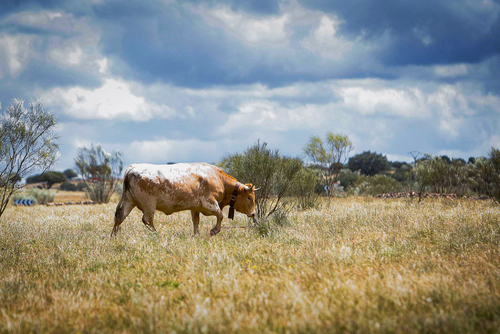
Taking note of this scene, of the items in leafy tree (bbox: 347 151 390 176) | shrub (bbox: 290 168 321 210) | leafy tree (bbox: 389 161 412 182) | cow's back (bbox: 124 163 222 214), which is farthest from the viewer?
leafy tree (bbox: 347 151 390 176)

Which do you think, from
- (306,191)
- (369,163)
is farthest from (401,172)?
(306,191)

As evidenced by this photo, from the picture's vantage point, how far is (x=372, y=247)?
675cm

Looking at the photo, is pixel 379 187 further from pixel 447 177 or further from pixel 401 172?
pixel 401 172

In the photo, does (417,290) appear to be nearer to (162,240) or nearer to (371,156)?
(162,240)

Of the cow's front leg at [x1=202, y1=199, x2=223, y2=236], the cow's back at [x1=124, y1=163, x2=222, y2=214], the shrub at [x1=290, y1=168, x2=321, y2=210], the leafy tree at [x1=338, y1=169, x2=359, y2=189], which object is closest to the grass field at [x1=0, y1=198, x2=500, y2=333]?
the cow's front leg at [x1=202, y1=199, x2=223, y2=236]

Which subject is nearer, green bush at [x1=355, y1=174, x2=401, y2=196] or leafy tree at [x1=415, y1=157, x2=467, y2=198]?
leafy tree at [x1=415, y1=157, x2=467, y2=198]

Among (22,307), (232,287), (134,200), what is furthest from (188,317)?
(134,200)

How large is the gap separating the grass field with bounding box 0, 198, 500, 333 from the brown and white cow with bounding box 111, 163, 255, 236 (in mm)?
791

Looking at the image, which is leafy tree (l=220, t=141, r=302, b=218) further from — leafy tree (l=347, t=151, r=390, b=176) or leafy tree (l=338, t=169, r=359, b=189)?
leafy tree (l=347, t=151, r=390, b=176)

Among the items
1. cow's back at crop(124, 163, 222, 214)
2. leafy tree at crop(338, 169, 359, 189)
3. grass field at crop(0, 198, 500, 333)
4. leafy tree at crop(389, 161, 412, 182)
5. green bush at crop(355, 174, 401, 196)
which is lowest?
grass field at crop(0, 198, 500, 333)

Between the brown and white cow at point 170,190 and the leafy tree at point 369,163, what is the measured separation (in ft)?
188

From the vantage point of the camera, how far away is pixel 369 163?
65.1 metres

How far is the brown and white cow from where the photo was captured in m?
8.58

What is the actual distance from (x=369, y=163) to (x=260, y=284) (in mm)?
64231
